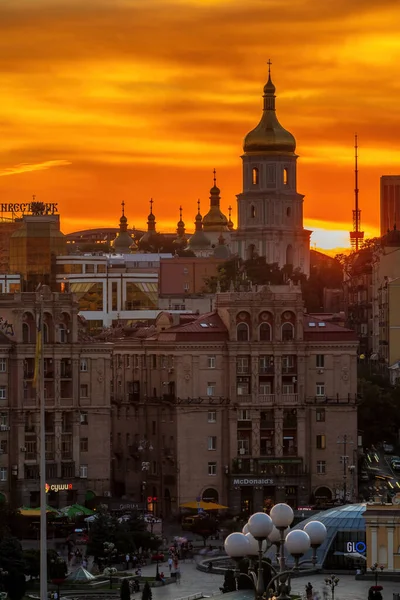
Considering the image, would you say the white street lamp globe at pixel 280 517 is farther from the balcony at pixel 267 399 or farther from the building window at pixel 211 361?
the balcony at pixel 267 399

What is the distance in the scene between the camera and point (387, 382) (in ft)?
595

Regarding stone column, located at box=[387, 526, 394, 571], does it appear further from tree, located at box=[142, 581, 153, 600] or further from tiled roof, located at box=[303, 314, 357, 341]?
tiled roof, located at box=[303, 314, 357, 341]

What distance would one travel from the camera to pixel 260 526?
228ft

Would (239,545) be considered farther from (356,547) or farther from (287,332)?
(287,332)

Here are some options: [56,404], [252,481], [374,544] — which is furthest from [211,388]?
[374,544]

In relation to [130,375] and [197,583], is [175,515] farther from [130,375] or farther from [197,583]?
[197,583]

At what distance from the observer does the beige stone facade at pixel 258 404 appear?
14400cm

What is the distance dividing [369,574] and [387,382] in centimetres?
6681

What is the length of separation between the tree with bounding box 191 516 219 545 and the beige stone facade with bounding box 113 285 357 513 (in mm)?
8112

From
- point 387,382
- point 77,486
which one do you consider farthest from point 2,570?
point 387,382

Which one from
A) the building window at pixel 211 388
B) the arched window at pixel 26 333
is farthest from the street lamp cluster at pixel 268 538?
the building window at pixel 211 388

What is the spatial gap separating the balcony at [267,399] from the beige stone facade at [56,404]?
8453 millimetres

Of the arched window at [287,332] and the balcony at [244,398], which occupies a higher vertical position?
the arched window at [287,332]

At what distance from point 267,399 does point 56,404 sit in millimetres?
11868
